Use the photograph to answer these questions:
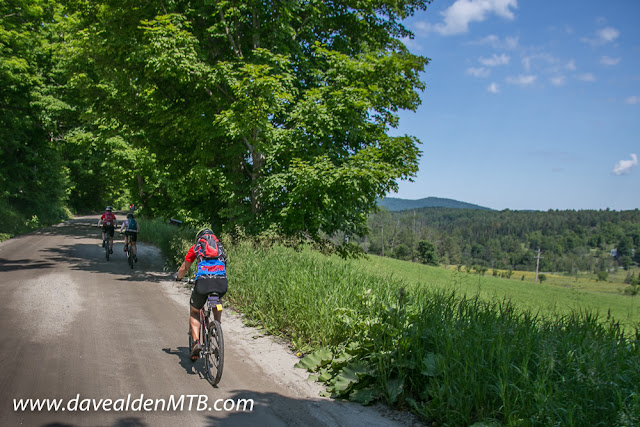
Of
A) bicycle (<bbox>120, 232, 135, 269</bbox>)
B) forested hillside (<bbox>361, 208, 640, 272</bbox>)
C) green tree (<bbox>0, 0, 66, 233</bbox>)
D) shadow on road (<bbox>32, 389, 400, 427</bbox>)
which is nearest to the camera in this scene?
shadow on road (<bbox>32, 389, 400, 427</bbox>)

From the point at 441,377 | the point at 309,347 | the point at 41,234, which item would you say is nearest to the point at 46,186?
the point at 41,234

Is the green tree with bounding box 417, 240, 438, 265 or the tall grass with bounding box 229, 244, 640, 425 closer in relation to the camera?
the tall grass with bounding box 229, 244, 640, 425

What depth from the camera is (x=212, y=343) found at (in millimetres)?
5418

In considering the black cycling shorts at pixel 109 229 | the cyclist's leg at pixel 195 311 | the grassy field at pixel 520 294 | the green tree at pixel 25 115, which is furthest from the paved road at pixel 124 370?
the green tree at pixel 25 115

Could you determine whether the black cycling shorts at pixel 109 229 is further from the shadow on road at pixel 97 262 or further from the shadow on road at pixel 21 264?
the shadow on road at pixel 21 264

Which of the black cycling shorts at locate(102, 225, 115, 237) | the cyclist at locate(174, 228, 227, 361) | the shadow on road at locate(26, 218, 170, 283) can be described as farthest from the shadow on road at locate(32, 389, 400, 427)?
the black cycling shorts at locate(102, 225, 115, 237)

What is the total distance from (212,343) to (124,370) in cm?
112

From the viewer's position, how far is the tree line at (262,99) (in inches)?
465

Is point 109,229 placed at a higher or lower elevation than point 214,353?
higher

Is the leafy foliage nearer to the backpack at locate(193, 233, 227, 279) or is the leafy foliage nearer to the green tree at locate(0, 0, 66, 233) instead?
the backpack at locate(193, 233, 227, 279)

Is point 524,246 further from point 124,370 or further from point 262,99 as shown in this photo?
point 124,370

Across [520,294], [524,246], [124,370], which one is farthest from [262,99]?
[524,246]

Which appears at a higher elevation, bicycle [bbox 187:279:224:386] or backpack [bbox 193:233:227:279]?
backpack [bbox 193:233:227:279]

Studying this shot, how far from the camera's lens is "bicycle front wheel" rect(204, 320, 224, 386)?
5.12 meters
